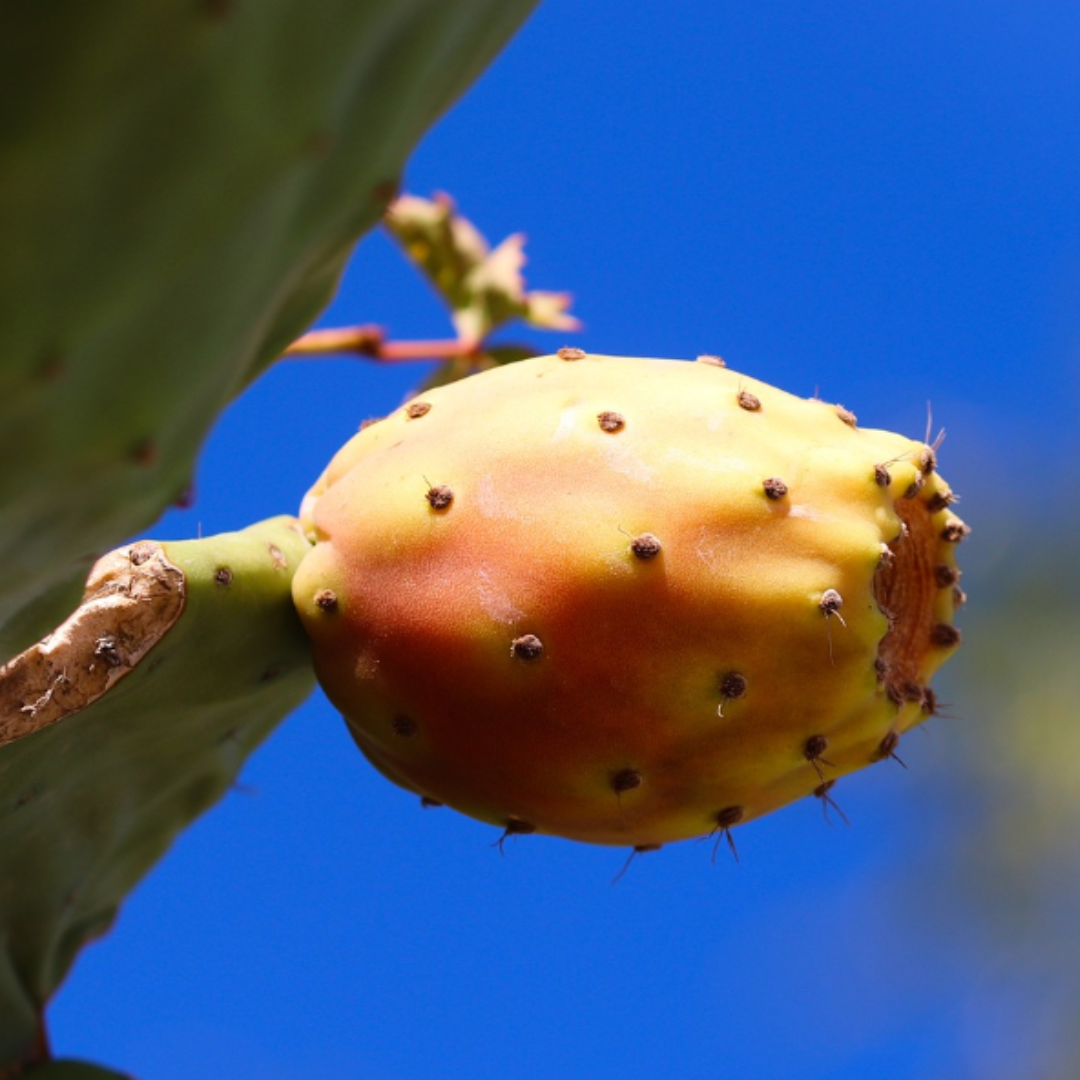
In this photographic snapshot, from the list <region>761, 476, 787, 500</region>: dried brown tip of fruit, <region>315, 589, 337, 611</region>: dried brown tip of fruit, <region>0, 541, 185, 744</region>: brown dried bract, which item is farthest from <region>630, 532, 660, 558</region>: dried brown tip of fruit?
<region>0, 541, 185, 744</region>: brown dried bract

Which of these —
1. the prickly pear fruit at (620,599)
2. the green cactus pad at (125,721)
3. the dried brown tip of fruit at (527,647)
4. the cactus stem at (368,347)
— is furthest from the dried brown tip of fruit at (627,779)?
the cactus stem at (368,347)

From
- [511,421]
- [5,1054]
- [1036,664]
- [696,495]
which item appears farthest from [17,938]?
[1036,664]

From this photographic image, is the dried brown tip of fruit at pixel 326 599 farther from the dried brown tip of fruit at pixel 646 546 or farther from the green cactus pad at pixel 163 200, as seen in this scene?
the green cactus pad at pixel 163 200

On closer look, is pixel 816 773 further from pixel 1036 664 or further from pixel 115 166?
pixel 1036 664

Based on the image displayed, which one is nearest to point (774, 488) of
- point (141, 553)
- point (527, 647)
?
point (527, 647)

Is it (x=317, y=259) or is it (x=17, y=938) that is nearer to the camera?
(x=317, y=259)

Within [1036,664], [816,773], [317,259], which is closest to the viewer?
[317,259]
